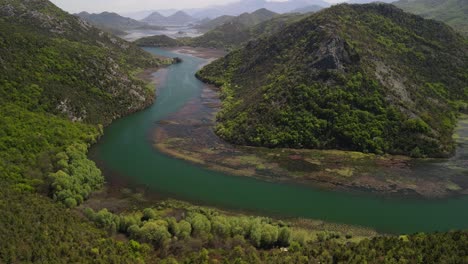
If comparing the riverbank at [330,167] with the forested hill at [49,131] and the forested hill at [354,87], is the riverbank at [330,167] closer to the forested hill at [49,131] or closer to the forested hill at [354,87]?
the forested hill at [354,87]

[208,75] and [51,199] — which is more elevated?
[208,75]

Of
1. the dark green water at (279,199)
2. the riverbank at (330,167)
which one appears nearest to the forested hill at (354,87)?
the riverbank at (330,167)

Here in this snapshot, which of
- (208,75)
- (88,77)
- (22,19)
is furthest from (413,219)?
(22,19)

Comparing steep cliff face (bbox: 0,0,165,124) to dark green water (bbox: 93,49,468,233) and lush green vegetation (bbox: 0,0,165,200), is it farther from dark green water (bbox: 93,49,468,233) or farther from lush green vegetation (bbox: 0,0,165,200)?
dark green water (bbox: 93,49,468,233)

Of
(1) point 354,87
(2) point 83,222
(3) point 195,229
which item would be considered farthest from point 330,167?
(2) point 83,222

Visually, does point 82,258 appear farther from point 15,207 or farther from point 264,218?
point 264,218

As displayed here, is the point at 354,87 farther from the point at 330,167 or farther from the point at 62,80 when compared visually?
the point at 62,80
